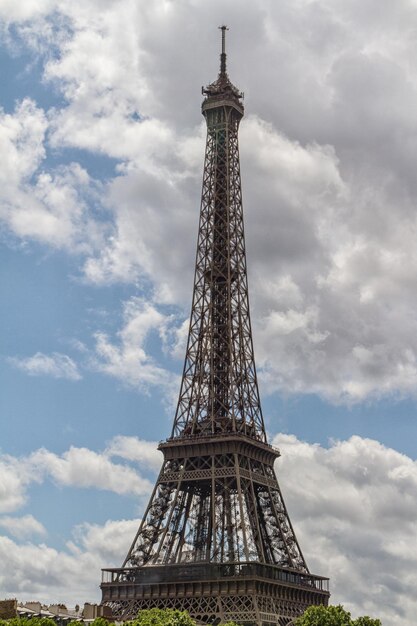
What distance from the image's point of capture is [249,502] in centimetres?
13275

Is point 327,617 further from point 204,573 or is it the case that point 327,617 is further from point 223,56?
point 223,56

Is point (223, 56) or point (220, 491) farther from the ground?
point (223, 56)

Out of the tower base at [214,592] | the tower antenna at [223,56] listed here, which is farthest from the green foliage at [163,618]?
the tower antenna at [223,56]

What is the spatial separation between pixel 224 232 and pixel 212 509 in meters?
42.8

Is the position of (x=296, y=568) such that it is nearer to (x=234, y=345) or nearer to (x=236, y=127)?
(x=234, y=345)

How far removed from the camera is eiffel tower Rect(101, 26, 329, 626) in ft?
408

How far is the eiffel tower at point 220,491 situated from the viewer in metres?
124

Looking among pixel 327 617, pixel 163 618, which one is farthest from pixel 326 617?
pixel 163 618

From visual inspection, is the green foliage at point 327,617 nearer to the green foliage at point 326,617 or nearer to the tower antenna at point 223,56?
the green foliage at point 326,617

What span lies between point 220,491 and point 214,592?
48.9 feet

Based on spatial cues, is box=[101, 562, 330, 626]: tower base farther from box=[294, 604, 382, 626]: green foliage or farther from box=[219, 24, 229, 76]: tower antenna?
box=[219, 24, 229, 76]: tower antenna

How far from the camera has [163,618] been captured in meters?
111

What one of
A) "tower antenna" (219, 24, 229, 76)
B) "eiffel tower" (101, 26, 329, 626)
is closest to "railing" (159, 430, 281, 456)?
"eiffel tower" (101, 26, 329, 626)

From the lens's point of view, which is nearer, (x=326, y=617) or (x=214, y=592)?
(x=326, y=617)
